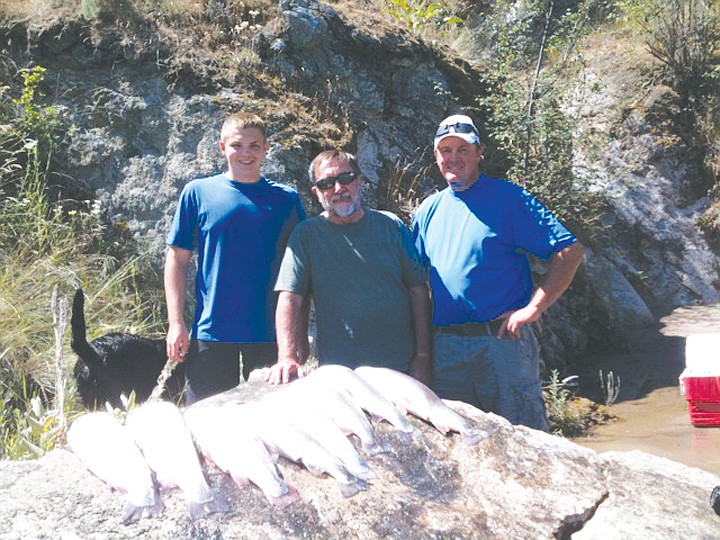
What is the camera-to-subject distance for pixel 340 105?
307 inches

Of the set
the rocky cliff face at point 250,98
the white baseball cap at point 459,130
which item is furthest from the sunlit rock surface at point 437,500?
the rocky cliff face at point 250,98

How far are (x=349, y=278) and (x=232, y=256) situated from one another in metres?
0.63

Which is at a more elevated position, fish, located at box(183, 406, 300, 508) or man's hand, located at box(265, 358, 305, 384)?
man's hand, located at box(265, 358, 305, 384)

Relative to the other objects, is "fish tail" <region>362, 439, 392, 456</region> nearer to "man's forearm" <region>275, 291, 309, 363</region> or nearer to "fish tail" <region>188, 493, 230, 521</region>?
"fish tail" <region>188, 493, 230, 521</region>

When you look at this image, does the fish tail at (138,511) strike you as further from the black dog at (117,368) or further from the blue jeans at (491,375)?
the black dog at (117,368)

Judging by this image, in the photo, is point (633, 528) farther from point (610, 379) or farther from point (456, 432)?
point (610, 379)

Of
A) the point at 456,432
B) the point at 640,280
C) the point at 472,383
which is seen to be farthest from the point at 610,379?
the point at 456,432

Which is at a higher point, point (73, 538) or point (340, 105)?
point (340, 105)

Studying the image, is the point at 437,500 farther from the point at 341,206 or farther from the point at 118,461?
the point at 341,206

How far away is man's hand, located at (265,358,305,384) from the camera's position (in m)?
3.64

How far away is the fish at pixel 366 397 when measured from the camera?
10.6 ft

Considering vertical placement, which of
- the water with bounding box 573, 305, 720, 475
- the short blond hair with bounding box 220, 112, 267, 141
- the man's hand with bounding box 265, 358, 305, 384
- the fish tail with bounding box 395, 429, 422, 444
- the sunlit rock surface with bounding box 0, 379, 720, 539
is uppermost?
the short blond hair with bounding box 220, 112, 267, 141

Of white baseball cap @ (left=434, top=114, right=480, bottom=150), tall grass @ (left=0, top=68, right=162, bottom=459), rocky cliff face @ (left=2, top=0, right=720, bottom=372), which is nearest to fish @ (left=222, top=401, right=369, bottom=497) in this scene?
white baseball cap @ (left=434, top=114, right=480, bottom=150)

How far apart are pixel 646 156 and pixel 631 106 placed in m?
0.86
